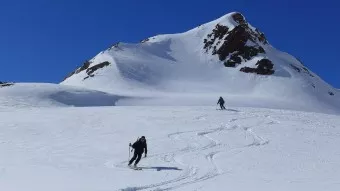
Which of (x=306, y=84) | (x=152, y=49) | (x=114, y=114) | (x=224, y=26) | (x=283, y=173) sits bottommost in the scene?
(x=283, y=173)

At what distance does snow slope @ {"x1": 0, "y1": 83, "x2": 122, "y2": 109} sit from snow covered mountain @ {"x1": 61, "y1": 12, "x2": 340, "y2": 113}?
26.6 feet

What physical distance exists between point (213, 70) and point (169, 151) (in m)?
69.4

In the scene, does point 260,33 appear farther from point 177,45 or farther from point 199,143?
point 199,143

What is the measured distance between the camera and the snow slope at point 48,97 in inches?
1829

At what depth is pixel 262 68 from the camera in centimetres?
8719

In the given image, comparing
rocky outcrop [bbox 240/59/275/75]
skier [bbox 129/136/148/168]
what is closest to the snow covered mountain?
rocky outcrop [bbox 240/59/275/75]

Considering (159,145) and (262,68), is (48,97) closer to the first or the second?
(159,145)

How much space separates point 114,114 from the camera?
3584cm

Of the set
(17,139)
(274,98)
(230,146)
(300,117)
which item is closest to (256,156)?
(230,146)

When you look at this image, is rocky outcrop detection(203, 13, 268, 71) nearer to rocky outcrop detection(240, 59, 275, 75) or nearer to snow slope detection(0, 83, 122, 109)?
rocky outcrop detection(240, 59, 275, 75)

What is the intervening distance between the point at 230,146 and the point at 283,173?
263 inches

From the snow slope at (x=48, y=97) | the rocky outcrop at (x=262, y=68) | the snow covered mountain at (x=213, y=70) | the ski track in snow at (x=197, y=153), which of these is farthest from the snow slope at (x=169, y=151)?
the rocky outcrop at (x=262, y=68)

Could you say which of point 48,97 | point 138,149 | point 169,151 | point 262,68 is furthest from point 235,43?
point 138,149

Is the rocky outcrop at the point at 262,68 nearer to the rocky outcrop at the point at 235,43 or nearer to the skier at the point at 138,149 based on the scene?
the rocky outcrop at the point at 235,43
